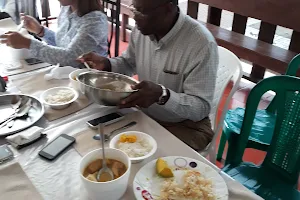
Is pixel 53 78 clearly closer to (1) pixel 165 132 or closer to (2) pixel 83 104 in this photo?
(2) pixel 83 104

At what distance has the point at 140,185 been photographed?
0.78m

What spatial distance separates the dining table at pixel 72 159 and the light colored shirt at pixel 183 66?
17 cm

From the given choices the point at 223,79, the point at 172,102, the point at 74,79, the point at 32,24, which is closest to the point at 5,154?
the point at 74,79

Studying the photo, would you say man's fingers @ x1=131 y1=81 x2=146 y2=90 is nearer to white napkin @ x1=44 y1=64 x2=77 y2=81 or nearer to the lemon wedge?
the lemon wedge

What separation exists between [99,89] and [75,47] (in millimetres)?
597

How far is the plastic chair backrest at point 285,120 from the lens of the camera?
3.90ft

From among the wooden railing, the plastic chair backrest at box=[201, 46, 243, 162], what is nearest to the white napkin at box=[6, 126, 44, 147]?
the plastic chair backrest at box=[201, 46, 243, 162]

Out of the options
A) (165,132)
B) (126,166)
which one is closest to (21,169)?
(126,166)

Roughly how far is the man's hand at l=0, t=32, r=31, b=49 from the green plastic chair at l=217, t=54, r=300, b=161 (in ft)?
3.70

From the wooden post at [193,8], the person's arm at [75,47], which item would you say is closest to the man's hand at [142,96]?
the person's arm at [75,47]

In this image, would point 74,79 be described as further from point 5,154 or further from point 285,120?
point 285,120

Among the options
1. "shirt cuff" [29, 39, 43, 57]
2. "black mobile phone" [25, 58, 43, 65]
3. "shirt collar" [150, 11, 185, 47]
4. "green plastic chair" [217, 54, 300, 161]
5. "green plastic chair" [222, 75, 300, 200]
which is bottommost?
"green plastic chair" [217, 54, 300, 161]

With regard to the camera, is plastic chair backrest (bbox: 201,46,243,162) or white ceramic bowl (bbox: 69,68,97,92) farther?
plastic chair backrest (bbox: 201,46,243,162)

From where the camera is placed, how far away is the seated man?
1122 mm
